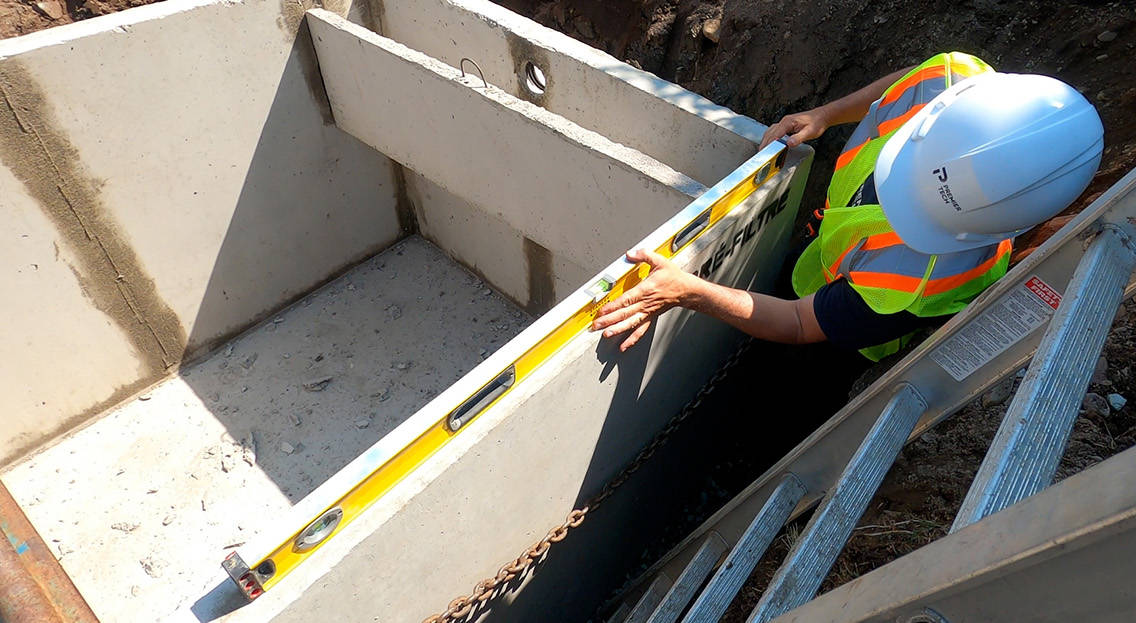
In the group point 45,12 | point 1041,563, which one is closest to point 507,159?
point 1041,563

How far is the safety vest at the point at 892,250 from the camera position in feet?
6.94

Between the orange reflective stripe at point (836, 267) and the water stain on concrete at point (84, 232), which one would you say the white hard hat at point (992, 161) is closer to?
the orange reflective stripe at point (836, 267)

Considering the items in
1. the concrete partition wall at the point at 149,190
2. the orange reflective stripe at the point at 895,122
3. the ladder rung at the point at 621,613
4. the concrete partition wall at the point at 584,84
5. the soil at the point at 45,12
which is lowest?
the ladder rung at the point at 621,613

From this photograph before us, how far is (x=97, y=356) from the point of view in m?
4.33

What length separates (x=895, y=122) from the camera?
238 cm

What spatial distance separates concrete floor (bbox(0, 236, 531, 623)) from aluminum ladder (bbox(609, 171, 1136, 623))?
261cm

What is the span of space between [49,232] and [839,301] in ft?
13.7

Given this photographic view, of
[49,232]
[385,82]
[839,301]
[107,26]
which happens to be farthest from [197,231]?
[839,301]

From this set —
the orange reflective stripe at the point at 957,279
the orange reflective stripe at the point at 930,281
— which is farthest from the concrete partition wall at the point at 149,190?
the orange reflective stripe at the point at 957,279

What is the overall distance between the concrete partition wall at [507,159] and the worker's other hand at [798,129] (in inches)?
14.6

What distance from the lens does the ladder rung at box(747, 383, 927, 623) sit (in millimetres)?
1763

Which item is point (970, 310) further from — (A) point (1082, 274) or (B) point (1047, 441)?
(B) point (1047, 441)

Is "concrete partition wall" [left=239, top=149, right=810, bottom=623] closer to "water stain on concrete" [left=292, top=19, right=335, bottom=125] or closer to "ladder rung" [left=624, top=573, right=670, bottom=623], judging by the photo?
"ladder rung" [left=624, top=573, right=670, bottom=623]

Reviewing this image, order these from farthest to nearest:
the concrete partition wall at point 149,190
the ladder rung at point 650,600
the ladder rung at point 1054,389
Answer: the concrete partition wall at point 149,190 → the ladder rung at point 650,600 → the ladder rung at point 1054,389
